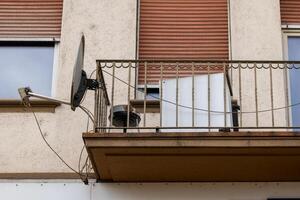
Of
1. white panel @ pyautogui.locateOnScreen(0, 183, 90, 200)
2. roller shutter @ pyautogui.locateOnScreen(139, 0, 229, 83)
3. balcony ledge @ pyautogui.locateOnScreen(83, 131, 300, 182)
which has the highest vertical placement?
roller shutter @ pyautogui.locateOnScreen(139, 0, 229, 83)

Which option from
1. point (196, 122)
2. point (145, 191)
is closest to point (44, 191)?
point (145, 191)

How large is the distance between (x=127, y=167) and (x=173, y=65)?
1813 mm

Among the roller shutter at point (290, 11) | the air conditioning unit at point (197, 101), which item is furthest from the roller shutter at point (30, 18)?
the roller shutter at point (290, 11)

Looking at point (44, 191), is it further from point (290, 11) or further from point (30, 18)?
point (290, 11)

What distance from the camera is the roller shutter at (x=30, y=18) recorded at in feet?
34.6

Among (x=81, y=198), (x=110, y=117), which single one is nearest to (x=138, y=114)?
(x=110, y=117)

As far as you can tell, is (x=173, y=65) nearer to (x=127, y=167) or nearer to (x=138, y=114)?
(x=138, y=114)

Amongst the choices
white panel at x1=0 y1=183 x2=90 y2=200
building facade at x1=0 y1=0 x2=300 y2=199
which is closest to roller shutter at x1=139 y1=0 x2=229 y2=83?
building facade at x1=0 y1=0 x2=300 y2=199

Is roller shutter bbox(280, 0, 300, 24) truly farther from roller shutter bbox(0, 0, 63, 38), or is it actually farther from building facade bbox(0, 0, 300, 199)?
roller shutter bbox(0, 0, 63, 38)

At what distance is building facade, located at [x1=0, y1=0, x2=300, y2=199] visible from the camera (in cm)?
945

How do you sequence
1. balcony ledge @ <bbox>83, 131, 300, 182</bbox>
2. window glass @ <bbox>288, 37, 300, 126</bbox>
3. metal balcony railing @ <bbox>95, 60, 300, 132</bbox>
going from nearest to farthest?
1. balcony ledge @ <bbox>83, 131, 300, 182</bbox>
2. metal balcony railing @ <bbox>95, 60, 300, 132</bbox>
3. window glass @ <bbox>288, 37, 300, 126</bbox>

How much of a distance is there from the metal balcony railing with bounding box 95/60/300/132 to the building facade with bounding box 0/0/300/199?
0.03 meters

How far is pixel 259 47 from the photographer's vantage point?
1030 cm

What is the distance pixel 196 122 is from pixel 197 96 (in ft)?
1.04
